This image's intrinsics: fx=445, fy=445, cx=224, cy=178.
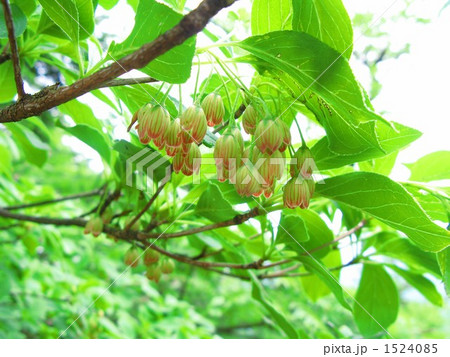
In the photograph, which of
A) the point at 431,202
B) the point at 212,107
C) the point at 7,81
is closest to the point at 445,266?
the point at 431,202

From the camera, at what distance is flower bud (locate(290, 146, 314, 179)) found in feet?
3.54

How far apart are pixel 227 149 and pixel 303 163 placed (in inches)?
7.7

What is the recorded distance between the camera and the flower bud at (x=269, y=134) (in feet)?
3.24

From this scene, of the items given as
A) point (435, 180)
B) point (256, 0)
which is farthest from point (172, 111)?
point (435, 180)

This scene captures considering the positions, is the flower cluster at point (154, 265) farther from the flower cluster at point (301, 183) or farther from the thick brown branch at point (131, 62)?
the thick brown branch at point (131, 62)

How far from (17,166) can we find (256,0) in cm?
350

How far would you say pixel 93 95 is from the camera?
4.66ft

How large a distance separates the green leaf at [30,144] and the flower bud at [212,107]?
40.9 inches

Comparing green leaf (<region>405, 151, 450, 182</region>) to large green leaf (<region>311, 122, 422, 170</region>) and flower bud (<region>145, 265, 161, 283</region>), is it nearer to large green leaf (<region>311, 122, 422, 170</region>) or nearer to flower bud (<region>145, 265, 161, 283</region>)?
large green leaf (<region>311, 122, 422, 170</region>)

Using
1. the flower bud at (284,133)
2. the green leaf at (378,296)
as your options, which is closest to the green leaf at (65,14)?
the flower bud at (284,133)

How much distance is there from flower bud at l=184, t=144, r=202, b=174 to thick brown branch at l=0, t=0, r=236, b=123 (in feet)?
1.16

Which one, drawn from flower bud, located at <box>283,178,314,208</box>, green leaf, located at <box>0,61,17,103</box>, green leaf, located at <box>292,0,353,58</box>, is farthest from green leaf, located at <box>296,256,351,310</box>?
green leaf, located at <box>0,61,17,103</box>

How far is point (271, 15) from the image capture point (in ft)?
3.48

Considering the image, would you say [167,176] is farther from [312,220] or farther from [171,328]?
[171,328]
